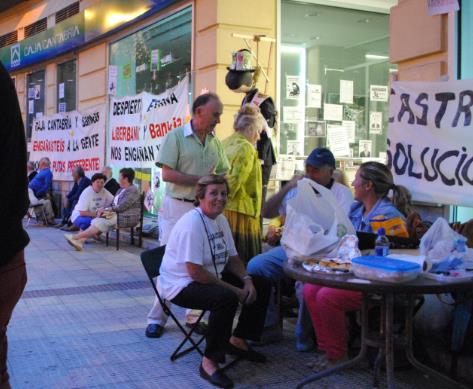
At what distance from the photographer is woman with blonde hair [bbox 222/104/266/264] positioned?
16.2 feet

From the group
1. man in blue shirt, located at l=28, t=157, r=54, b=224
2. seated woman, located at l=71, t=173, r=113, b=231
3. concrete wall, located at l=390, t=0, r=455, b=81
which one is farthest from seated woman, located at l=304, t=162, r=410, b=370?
man in blue shirt, located at l=28, t=157, r=54, b=224

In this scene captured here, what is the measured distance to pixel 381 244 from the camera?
3494 mm

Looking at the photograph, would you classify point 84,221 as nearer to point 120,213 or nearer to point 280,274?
point 120,213

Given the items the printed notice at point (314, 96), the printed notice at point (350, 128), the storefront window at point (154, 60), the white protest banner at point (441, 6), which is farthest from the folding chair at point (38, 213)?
the white protest banner at point (441, 6)

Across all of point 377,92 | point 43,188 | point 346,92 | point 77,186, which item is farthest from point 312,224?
point 43,188

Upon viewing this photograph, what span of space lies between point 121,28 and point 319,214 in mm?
8757

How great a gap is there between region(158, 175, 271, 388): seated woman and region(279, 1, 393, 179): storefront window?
4.79m

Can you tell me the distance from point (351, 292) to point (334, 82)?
6028 millimetres

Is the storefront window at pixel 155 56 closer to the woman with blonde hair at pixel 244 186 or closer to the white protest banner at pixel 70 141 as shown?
the white protest banner at pixel 70 141

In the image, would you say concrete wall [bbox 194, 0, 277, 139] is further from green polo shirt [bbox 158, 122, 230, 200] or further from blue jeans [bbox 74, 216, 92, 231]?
green polo shirt [bbox 158, 122, 230, 200]

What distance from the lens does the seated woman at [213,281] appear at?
366cm

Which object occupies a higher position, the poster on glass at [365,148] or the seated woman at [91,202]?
the poster on glass at [365,148]

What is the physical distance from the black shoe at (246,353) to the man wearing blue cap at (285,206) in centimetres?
40

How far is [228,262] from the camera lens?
13.4 ft
